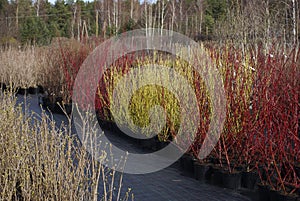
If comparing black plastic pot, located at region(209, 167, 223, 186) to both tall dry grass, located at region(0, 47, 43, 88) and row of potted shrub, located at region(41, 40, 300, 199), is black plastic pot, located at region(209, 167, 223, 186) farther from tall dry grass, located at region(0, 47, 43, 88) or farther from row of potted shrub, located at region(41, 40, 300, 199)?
tall dry grass, located at region(0, 47, 43, 88)

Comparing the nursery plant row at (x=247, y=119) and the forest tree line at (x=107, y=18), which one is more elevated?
the forest tree line at (x=107, y=18)

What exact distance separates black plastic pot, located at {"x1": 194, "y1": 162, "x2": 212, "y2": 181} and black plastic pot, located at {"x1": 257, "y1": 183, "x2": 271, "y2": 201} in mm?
742

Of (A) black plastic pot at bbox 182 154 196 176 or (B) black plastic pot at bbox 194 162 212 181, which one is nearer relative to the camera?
(B) black plastic pot at bbox 194 162 212 181

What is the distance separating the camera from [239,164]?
3748 millimetres

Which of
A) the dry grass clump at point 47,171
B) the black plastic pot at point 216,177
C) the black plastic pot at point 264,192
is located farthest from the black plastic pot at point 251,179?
the dry grass clump at point 47,171

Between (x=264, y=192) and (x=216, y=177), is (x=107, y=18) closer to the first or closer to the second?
(x=216, y=177)

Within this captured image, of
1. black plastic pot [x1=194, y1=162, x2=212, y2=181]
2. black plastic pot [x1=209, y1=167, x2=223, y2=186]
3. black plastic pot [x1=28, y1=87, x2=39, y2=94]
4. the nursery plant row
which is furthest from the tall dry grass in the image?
black plastic pot [x1=209, y1=167, x2=223, y2=186]

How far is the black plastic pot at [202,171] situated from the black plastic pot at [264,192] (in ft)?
2.44

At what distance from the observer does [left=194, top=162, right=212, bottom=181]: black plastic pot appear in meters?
3.87

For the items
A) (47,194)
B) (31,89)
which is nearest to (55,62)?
(31,89)

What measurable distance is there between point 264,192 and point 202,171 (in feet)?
2.70

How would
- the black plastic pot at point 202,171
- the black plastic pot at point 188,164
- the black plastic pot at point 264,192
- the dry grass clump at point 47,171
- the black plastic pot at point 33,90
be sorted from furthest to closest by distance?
the black plastic pot at point 33,90 < the black plastic pot at point 188,164 < the black plastic pot at point 202,171 < the black plastic pot at point 264,192 < the dry grass clump at point 47,171

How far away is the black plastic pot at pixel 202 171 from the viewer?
3867 millimetres

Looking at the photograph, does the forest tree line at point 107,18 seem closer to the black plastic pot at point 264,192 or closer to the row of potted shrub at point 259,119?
the row of potted shrub at point 259,119
